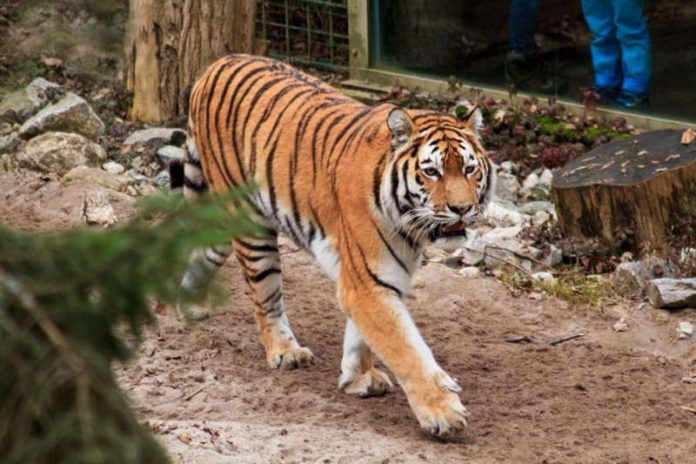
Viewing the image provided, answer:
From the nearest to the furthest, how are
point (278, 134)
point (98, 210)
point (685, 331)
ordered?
1. point (278, 134)
2. point (685, 331)
3. point (98, 210)

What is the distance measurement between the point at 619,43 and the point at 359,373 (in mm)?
4755

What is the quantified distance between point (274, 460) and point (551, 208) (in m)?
4.20

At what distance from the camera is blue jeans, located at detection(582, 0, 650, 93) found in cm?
934

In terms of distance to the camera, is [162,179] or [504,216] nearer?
A: [504,216]

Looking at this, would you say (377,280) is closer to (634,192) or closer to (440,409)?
(440,409)

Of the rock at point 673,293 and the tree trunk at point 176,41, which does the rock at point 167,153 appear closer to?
the tree trunk at point 176,41

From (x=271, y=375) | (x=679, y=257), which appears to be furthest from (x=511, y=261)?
(x=271, y=375)

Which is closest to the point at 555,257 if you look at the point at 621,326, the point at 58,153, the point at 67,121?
the point at 621,326

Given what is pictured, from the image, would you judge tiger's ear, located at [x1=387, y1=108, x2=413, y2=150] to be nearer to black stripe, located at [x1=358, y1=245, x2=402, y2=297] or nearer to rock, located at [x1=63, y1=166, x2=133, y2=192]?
black stripe, located at [x1=358, y1=245, x2=402, y2=297]

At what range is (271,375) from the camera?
602cm

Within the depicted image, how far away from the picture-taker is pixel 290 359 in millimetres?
6109

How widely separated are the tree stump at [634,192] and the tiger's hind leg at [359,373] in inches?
86.7

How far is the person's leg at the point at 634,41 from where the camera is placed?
932 centimetres

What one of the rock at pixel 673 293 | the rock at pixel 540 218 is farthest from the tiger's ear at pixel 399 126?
the rock at pixel 540 218
